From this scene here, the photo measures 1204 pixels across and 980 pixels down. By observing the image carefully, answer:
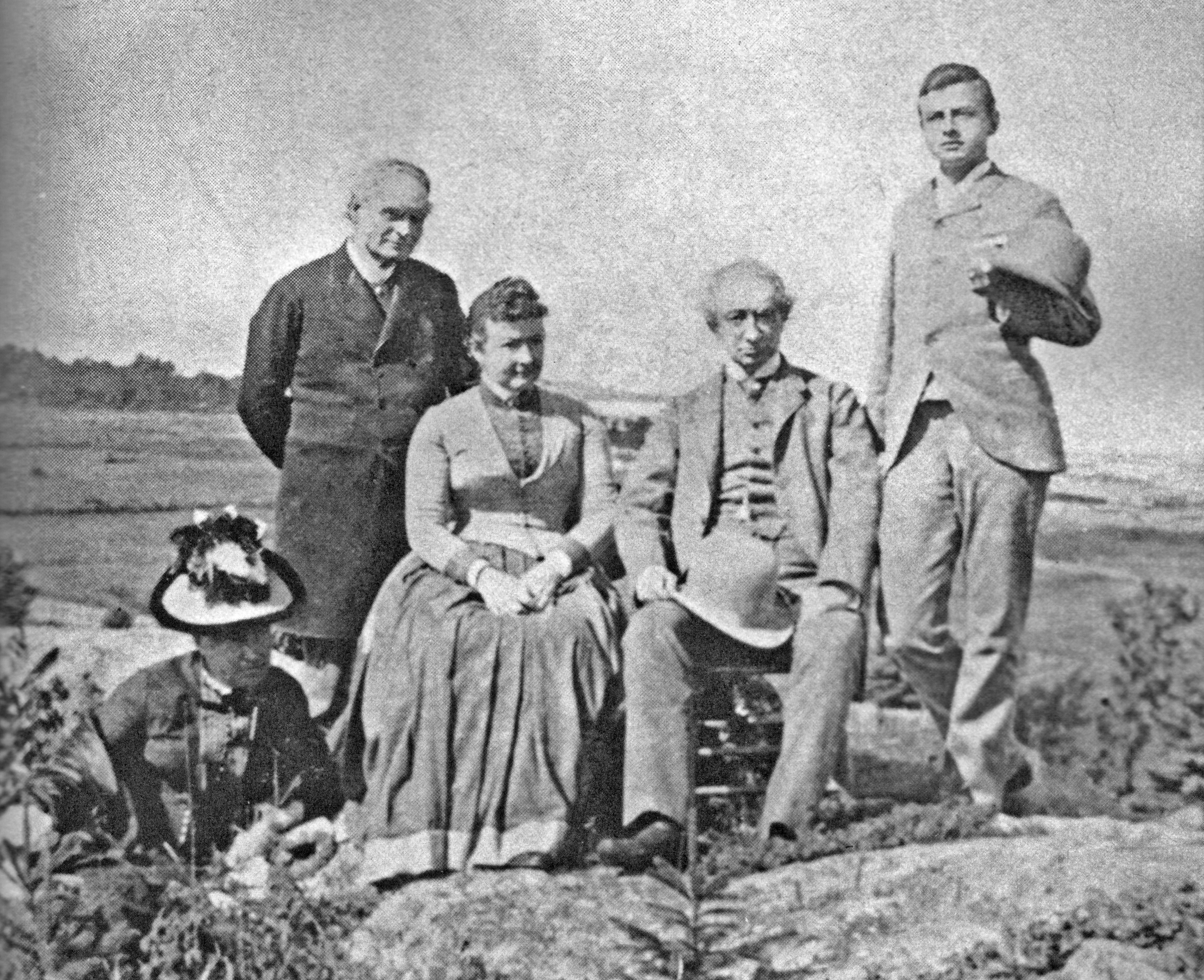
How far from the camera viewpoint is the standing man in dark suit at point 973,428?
696cm

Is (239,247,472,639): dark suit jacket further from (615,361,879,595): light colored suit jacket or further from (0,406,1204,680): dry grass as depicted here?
(615,361,879,595): light colored suit jacket

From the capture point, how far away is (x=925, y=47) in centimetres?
711

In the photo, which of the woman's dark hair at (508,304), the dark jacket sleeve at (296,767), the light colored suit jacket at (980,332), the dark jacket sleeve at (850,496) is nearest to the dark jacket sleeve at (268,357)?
the woman's dark hair at (508,304)

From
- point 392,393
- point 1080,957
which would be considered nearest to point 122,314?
point 392,393

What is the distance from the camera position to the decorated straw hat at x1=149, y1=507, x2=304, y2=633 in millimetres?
7016

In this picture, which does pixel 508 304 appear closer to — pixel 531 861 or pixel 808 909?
pixel 531 861

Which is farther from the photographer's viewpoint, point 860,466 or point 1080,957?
point 860,466

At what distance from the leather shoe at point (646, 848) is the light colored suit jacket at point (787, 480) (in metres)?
0.83

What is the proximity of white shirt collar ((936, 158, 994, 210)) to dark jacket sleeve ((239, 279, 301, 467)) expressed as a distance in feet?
7.01

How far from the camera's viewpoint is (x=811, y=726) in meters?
6.79

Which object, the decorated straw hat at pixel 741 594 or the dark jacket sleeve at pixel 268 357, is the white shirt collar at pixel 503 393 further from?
the decorated straw hat at pixel 741 594

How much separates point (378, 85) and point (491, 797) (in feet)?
7.80

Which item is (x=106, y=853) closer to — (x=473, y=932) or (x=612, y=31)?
(x=473, y=932)

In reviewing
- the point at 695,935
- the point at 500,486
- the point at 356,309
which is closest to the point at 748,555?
the point at 500,486
